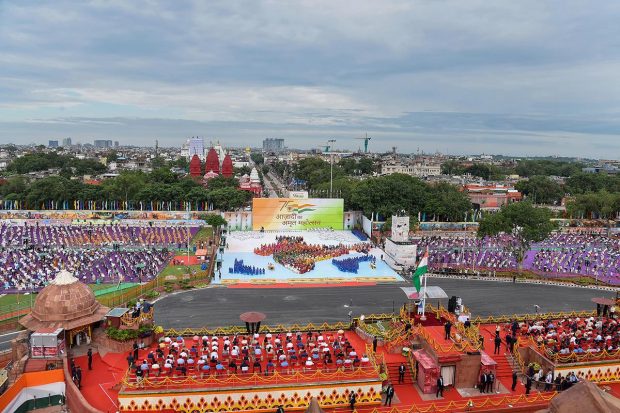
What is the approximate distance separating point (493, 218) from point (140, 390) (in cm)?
3688

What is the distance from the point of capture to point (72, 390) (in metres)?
15.8

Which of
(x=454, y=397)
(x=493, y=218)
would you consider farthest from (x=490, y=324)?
(x=493, y=218)

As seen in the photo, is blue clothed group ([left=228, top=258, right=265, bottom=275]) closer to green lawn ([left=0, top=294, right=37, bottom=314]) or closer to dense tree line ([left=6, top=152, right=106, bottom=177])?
green lawn ([left=0, top=294, right=37, bottom=314])

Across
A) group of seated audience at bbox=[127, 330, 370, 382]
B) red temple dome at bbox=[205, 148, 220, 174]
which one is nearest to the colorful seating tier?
group of seated audience at bbox=[127, 330, 370, 382]

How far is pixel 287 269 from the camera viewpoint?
39.9m

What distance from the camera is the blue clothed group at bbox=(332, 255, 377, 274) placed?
39250mm

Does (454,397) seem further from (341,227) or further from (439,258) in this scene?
(341,227)

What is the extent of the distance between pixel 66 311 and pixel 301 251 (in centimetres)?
2707

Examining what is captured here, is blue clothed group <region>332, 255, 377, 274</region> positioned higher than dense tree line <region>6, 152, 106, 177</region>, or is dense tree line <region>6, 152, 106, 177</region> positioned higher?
dense tree line <region>6, 152, 106, 177</region>

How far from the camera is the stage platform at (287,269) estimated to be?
36438 mm

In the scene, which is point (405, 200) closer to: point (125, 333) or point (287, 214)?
point (287, 214)

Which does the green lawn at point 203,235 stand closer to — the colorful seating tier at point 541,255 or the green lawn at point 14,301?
the green lawn at point 14,301

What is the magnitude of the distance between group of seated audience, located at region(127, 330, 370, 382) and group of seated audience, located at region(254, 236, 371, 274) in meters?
19.6

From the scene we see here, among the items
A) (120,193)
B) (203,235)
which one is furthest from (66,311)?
(120,193)
